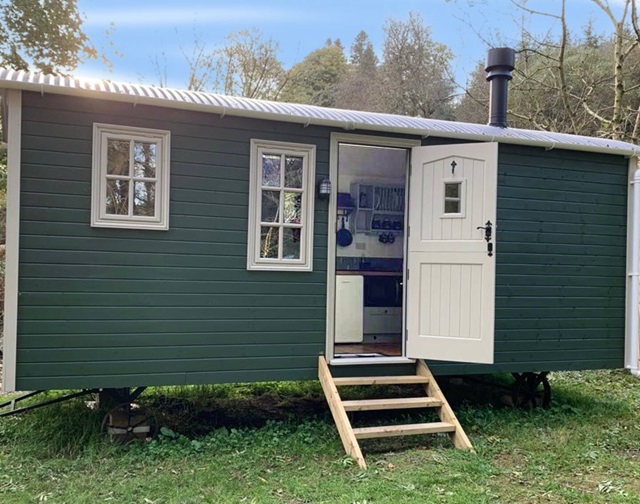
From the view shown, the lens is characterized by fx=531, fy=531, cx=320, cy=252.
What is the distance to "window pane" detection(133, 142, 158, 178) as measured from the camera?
382 cm

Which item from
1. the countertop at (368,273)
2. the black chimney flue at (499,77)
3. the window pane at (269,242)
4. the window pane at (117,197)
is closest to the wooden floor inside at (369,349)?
the countertop at (368,273)

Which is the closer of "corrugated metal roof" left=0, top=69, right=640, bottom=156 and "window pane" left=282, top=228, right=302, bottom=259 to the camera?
"corrugated metal roof" left=0, top=69, right=640, bottom=156

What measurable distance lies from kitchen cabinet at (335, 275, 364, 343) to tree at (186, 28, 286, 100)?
11059 mm

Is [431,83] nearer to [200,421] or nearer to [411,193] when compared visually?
[411,193]

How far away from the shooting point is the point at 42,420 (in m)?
4.43

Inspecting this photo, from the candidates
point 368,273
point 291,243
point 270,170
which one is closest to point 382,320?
point 368,273

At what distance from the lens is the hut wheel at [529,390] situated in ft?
17.3

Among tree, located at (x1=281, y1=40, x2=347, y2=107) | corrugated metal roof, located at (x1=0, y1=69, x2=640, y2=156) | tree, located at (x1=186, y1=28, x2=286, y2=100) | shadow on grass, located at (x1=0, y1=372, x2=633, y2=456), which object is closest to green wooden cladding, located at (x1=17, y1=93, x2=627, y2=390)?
corrugated metal roof, located at (x1=0, y1=69, x2=640, y2=156)

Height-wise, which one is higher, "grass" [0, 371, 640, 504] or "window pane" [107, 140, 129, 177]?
"window pane" [107, 140, 129, 177]

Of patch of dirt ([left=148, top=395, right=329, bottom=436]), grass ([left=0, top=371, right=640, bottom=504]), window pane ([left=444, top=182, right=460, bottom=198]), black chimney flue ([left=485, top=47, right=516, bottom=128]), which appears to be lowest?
patch of dirt ([left=148, top=395, right=329, bottom=436])

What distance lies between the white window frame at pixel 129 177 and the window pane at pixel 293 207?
0.93 meters

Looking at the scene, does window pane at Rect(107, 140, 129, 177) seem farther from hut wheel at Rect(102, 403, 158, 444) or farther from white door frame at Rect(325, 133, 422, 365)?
hut wheel at Rect(102, 403, 158, 444)

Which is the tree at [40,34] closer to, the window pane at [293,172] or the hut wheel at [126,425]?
the window pane at [293,172]

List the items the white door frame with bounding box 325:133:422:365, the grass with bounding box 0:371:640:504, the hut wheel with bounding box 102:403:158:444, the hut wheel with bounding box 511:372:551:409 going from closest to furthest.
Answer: the grass with bounding box 0:371:640:504, the hut wheel with bounding box 102:403:158:444, the white door frame with bounding box 325:133:422:365, the hut wheel with bounding box 511:372:551:409
